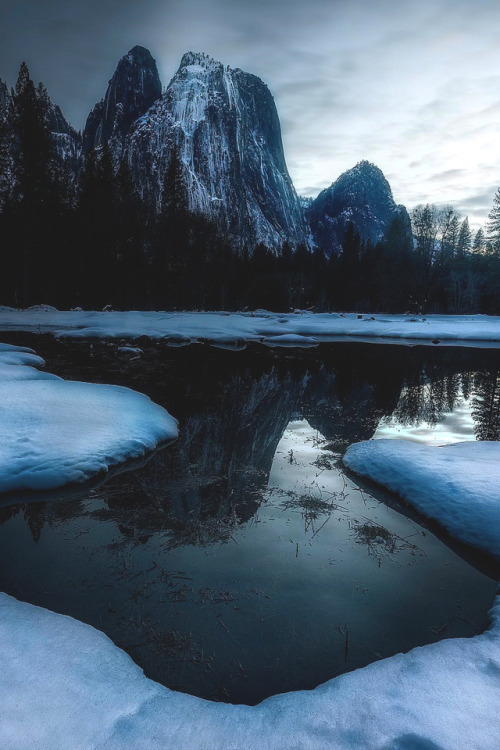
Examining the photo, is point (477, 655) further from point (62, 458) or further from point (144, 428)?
point (144, 428)

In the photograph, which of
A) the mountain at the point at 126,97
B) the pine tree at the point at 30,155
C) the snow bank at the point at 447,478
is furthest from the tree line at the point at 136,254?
the mountain at the point at 126,97

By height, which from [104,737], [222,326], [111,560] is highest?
[222,326]

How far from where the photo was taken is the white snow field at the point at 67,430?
4.89 meters

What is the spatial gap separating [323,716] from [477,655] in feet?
3.73

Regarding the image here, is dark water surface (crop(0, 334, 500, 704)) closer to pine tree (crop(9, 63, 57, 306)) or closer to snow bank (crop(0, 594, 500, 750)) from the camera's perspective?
snow bank (crop(0, 594, 500, 750))

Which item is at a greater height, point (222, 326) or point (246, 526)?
point (222, 326)

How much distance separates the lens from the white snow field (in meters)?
4.89

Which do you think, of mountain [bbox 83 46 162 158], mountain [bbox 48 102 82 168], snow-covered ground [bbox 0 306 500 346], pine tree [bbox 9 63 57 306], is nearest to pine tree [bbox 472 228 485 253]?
snow-covered ground [bbox 0 306 500 346]

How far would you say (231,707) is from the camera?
215 cm

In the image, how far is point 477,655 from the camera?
250 centimetres

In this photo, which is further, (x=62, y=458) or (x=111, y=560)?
(x=62, y=458)

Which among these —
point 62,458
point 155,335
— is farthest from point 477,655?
point 155,335

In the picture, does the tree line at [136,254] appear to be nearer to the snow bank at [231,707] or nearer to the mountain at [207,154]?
the snow bank at [231,707]

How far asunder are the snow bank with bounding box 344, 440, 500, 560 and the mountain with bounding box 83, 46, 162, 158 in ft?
691
